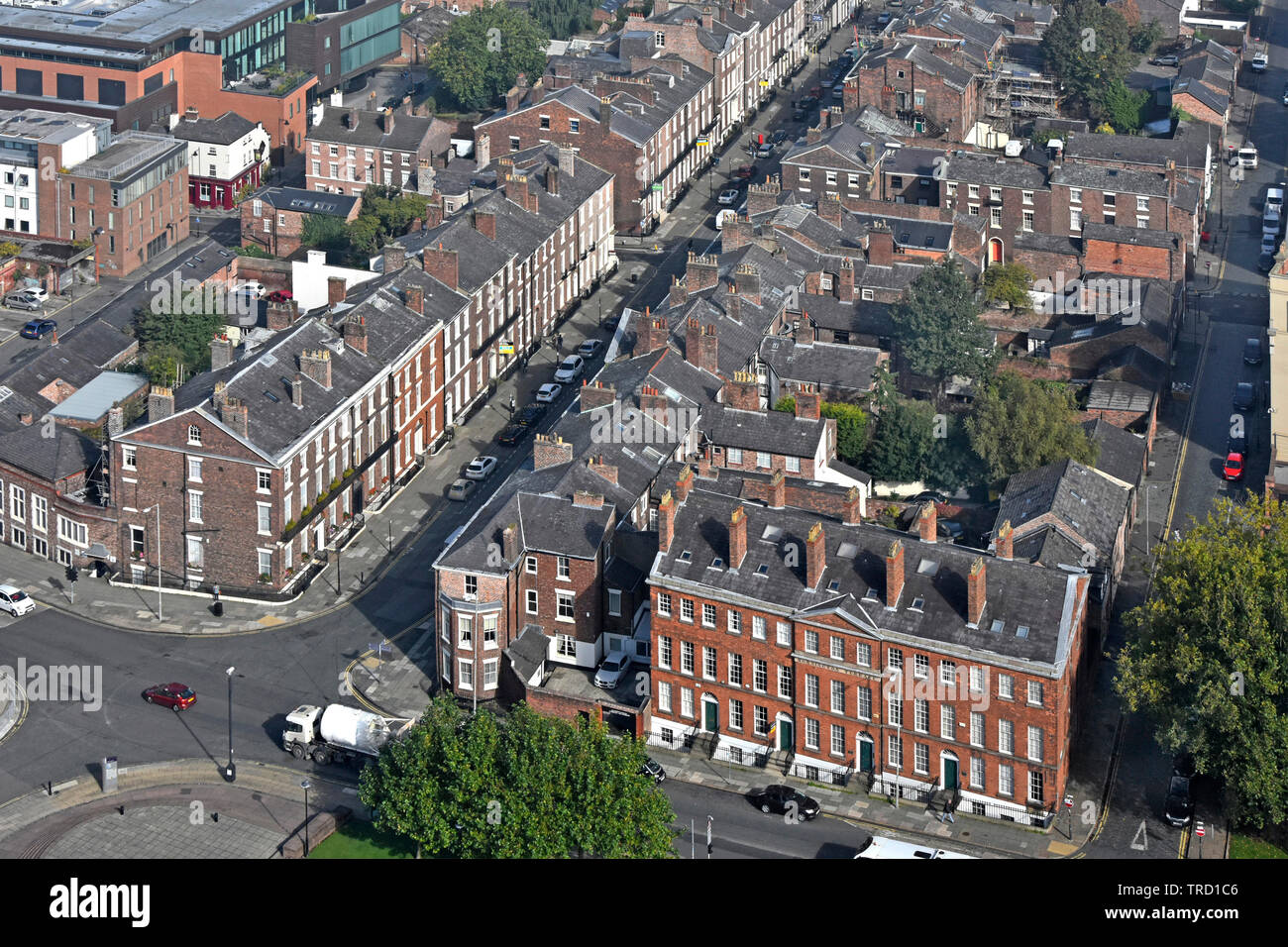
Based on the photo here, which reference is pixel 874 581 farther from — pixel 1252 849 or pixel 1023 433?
pixel 1023 433

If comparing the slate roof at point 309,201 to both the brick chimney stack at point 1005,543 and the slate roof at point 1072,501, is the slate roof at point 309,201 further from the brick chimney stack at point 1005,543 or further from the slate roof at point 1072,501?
the brick chimney stack at point 1005,543

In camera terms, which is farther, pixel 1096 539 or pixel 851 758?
pixel 1096 539

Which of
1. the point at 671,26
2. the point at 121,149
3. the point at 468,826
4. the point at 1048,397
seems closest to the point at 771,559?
the point at 468,826

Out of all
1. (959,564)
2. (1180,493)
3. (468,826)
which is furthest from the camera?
(1180,493)

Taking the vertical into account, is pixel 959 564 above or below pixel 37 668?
above

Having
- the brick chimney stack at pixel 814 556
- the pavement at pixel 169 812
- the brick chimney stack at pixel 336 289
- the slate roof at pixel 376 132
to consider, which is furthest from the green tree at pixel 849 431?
the slate roof at pixel 376 132

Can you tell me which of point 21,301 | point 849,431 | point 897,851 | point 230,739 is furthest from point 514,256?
point 897,851

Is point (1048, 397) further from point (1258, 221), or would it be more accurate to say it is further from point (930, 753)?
point (1258, 221)
